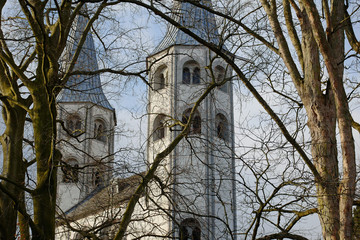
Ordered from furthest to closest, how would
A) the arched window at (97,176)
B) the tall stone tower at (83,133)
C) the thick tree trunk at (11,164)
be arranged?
the tall stone tower at (83,133) < the arched window at (97,176) < the thick tree trunk at (11,164)

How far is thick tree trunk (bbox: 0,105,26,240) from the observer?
22.0ft

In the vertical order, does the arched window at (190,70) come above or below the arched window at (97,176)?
above

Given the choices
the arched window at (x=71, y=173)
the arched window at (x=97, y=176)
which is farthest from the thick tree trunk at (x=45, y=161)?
the arched window at (x=71, y=173)

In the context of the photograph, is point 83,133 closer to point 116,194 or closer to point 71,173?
point 71,173

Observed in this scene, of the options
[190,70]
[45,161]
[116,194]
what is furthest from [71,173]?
[190,70]

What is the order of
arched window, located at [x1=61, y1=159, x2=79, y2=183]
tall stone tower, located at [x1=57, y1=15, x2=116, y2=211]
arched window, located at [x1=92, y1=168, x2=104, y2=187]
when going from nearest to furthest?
arched window, located at [x1=92, y1=168, x2=104, y2=187]
tall stone tower, located at [x1=57, y1=15, x2=116, y2=211]
arched window, located at [x1=61, y1=159, x2=79, y2=183]

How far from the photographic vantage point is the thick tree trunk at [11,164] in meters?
6.70

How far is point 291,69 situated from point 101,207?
292cm

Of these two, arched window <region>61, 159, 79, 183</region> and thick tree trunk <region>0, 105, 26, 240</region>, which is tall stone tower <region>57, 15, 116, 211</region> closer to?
arched window <region>61, 159, 79, 183</region>

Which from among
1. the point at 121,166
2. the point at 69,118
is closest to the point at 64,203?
the point at 69,118

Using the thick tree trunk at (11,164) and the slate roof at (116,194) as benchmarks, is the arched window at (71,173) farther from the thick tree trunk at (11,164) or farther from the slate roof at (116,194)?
the thick tree trunk at (11,164)

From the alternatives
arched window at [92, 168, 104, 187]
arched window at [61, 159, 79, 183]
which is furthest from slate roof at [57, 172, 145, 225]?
arched window at [61, 159, 79, 183]

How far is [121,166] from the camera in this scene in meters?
6.68

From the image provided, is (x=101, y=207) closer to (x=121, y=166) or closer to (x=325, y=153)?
(x=121, y=166)
